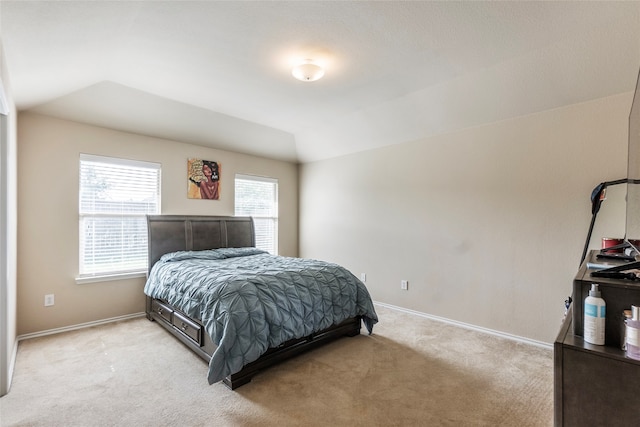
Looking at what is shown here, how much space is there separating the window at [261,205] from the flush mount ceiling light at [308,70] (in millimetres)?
2705

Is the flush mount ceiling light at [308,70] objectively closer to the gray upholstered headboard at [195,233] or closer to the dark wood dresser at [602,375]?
the dark wood dresser at [602,375]

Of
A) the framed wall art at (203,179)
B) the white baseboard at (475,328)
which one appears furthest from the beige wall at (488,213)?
the framed wall art at (203,179)

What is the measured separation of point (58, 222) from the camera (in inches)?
134

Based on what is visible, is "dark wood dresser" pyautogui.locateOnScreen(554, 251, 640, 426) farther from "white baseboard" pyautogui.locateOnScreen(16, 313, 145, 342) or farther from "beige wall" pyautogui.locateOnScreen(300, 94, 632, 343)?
"white baseboard" pyautogui.locateOnScreen(16, 313, 145, 342)

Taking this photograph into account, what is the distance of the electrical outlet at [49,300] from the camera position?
3.31 meters

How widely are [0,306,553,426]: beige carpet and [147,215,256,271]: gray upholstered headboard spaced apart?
1.22m

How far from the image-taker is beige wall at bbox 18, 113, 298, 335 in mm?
3193

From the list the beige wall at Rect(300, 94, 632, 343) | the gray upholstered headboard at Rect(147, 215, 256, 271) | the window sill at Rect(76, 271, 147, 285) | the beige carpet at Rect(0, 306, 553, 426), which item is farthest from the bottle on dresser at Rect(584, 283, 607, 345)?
the window sill at Rect(76, 271, 147, 285)

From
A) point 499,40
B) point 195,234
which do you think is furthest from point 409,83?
point 195,234

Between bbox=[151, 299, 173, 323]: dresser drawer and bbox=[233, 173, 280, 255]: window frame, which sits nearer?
bbox=[151, 299, 173, 323]: dresser drawer

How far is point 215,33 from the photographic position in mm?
2244

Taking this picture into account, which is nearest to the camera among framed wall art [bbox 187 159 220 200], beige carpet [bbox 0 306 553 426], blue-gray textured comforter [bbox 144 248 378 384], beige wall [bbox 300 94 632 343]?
beige carpet [bbox 0 306 553 426]

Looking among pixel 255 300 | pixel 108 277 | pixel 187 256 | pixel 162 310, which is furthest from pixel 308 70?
pixel 108 277

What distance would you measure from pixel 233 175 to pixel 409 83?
120 inches
